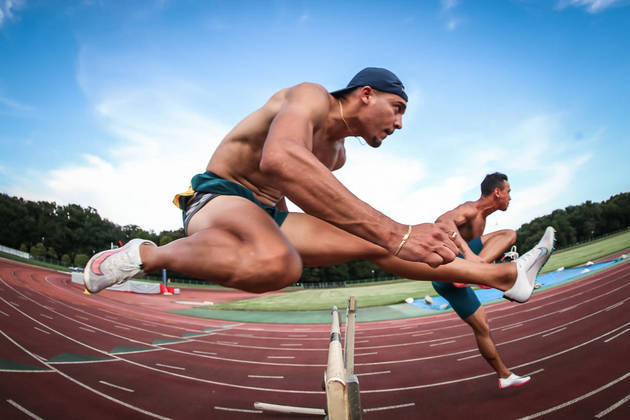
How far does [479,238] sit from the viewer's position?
3.46 m

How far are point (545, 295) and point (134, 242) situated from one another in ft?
69.1

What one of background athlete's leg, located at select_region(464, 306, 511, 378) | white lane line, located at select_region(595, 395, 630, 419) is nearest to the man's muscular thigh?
background athlete's leg, located at select_region(464, 306, 511, 378)

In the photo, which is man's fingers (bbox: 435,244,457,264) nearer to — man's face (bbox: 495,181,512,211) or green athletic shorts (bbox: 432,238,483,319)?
green athletic shorts (bbox: 432,238,483,319)

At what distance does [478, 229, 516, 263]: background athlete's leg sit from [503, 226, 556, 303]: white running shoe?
1.96 feet

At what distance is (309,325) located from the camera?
54.5 ft

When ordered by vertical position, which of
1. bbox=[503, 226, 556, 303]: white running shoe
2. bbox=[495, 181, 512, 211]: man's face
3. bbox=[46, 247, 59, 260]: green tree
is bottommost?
bbox=[46, 247, 59, 260]: green tree

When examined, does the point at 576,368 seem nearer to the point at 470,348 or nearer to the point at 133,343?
the point at 470,348

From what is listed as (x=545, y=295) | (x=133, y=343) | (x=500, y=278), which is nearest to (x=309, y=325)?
(x=133, y=343)

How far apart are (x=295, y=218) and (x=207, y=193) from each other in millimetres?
588

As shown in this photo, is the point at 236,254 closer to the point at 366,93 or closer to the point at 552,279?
the point at 366,93

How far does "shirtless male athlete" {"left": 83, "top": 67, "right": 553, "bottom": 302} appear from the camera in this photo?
0.98 meters

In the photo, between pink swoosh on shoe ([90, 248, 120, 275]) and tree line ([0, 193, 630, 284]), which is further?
tree line ([0, 193, 630, 284])

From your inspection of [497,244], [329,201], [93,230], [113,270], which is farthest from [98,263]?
[93,230]

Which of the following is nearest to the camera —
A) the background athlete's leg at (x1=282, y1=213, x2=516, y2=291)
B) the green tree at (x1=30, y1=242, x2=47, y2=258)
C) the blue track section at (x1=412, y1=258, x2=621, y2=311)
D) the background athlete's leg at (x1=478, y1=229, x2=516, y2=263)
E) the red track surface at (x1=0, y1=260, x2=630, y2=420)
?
the background athlete's leg at (x1=282, y1=213, x2=516, y2=291)
